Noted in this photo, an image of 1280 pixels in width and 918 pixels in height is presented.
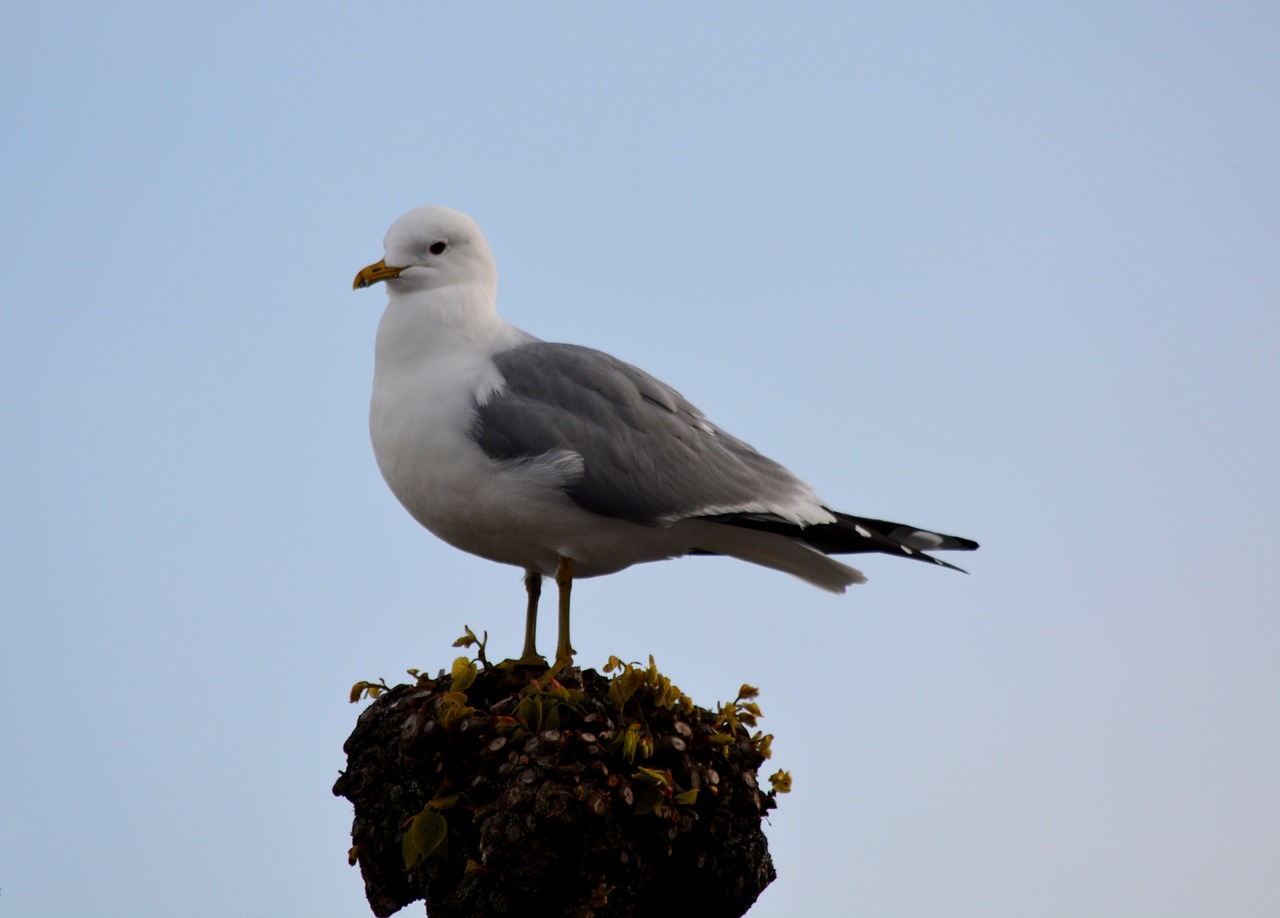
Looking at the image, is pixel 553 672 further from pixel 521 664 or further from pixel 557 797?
pixel 557 797

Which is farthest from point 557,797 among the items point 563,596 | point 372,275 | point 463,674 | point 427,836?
point 372,275

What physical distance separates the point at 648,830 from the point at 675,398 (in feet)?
6.08

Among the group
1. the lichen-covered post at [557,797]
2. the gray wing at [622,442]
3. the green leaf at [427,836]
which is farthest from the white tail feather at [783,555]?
the green leaf at [427,836]

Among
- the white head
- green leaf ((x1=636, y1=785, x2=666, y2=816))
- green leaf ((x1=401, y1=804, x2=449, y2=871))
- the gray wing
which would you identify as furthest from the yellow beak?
green leaf ((x1=636, y1=785, x2=666, y2=816))

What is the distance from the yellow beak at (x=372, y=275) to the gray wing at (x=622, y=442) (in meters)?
0.57

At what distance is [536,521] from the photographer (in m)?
5.36

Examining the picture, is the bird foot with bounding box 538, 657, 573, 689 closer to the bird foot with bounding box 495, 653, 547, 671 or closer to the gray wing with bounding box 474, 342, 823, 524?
the bird foot with bounding box 495, 653, 547, 671

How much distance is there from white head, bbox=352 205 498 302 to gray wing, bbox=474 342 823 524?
1.40ft

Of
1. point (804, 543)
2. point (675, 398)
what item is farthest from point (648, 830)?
point (675, 398)

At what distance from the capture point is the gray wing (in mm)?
5363

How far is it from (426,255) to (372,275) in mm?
233

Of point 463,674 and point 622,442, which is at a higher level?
point 622,442

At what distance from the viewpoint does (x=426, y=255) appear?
5805mm

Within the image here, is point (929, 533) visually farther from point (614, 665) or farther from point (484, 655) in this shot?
point (484, 655)
